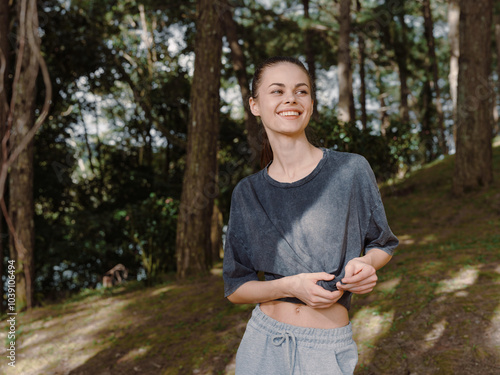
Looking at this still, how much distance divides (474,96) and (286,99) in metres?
8.70

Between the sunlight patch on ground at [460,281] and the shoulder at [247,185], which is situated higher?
the shoulder at [247,185]

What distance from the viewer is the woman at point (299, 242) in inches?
59.9

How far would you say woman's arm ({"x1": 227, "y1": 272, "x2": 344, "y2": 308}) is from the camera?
142 centimetres

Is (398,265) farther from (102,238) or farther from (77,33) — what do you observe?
(77,33)

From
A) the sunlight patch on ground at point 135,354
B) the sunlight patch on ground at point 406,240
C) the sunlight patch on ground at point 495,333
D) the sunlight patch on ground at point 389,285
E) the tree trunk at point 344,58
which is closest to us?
the sunlight patch on ground at point 495,333

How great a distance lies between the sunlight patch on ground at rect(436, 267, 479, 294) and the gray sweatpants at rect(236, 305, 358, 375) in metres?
3.74

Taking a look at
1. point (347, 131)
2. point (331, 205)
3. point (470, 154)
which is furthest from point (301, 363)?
point (470, 154)

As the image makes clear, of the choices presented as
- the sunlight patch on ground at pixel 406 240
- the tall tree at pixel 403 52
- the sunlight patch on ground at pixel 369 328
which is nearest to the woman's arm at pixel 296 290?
the sunlight patch on ground at pixel 369 328

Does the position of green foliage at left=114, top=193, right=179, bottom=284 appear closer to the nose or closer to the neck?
the neck

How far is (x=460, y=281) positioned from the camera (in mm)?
5027

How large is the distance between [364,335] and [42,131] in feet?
31.8

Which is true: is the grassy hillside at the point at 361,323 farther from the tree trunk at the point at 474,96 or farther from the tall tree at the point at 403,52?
the tall tree at the point at 403,52

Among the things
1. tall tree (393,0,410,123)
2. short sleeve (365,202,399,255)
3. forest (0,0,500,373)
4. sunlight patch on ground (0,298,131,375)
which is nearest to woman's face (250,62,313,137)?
short sleeve (365,202,399,255)

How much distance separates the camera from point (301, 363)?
1.52 metres
